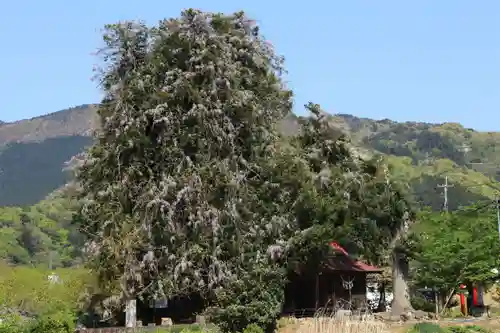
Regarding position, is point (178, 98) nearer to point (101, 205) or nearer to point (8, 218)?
point (101, 205)

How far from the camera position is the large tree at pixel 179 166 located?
1517 inches

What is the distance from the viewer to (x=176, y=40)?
41375 mm

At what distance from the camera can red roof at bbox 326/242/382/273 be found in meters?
46.2

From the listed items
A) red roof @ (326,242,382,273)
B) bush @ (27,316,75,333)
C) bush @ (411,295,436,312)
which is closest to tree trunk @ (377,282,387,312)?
bush @ (411,295,436,312)

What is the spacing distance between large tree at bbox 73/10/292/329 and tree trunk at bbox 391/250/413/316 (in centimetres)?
973

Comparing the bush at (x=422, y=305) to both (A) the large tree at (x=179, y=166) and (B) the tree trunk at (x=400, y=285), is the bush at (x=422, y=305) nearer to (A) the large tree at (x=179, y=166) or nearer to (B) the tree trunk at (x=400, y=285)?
(B) the tree trunk at (x=400, y=285)

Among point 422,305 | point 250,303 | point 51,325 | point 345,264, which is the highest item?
point 345,264

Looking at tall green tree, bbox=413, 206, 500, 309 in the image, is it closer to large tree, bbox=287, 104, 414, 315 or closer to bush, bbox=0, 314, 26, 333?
large tree, bbox=287, 104, 414, 315

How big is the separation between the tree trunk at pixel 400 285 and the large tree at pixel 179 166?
31.9ft

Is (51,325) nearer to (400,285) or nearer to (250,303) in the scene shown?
(250,303)

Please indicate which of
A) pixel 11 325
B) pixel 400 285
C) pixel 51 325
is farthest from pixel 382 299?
pixel 11 325

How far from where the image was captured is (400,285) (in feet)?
150

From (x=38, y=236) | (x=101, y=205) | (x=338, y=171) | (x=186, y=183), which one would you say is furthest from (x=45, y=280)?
(x=38, y=236)

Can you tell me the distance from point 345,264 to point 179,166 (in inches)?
585
